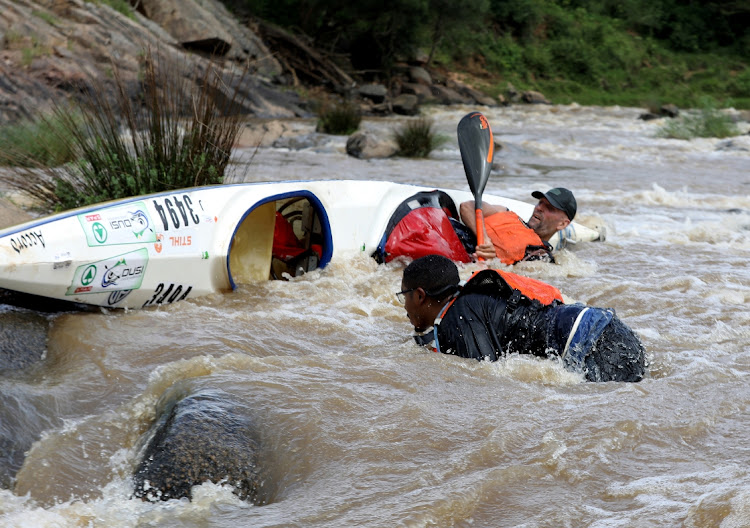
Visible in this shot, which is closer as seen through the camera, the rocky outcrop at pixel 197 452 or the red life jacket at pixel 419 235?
the rocky outcrop at pixel 197 452

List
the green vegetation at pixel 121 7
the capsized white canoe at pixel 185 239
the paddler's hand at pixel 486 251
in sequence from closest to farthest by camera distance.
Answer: the capsized white canoe at pixel 185 239 → the paddler's hand at pixel 486 251 → the green vegetation at pixel 121 7

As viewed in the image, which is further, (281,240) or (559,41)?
(559,41)

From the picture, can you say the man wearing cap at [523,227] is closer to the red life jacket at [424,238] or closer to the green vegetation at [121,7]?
the red life jacket at [424,238]

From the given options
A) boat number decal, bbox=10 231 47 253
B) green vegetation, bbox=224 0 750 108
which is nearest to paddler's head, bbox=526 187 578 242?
boat number decal, bbox=10 231 47 253

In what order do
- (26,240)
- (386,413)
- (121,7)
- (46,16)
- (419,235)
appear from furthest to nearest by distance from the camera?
(121,7) < (46,16) < (419,235) < (26,240) < (386,413)

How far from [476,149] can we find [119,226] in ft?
9.45

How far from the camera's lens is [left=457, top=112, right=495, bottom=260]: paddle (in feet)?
18.5

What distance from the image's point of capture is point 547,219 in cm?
529

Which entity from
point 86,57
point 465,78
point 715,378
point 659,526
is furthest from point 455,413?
point 465,78

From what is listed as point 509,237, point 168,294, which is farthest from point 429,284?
point 509,237

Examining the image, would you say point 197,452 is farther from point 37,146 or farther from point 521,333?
point 37,146

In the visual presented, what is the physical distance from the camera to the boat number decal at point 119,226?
12.8 ft

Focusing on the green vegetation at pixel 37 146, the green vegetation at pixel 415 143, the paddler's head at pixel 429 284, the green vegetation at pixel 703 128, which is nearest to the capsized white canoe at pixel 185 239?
the green vegetation at pixel 37 146

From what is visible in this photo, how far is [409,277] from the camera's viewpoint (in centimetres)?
329
